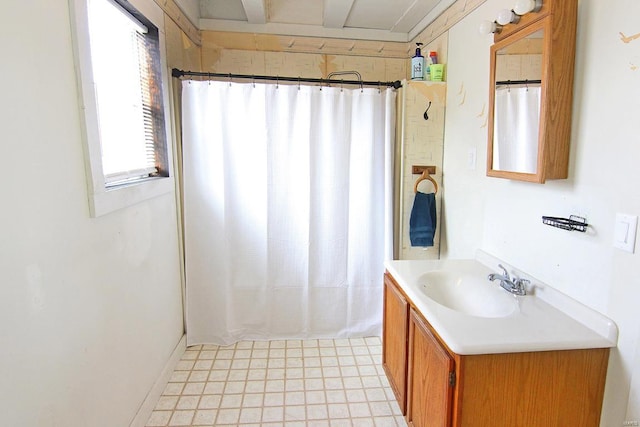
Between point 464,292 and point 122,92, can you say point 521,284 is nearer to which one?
point 464,292

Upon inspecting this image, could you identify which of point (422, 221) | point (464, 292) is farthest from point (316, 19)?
point (464, 292)

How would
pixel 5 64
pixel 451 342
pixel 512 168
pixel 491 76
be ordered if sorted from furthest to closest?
1. pixel 491 76
2. pixel 512 168
3. pixel 451 342
4. pixel 5 64

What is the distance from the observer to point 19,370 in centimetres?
103

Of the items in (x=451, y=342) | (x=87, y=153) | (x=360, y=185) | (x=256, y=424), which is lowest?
(x=256, y=424)

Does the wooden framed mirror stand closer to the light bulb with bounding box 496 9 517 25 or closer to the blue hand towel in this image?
the light bulb with bounding box 496 9 517 25

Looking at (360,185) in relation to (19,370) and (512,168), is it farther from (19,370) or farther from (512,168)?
(19,370)

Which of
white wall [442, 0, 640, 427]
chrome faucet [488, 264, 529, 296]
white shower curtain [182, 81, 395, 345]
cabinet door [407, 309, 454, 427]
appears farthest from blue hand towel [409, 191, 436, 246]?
cabinet door [407, 309, 454, 427]

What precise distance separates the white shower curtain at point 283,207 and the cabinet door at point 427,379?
3.65 ft

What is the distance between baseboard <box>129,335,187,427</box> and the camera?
6.02ft

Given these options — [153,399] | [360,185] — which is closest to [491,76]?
[360,185]

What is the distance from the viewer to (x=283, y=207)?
260 centimetres

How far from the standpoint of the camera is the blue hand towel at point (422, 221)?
2.35 m

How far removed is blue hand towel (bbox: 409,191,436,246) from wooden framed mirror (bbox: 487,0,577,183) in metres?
0.68

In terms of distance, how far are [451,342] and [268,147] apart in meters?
1.81
